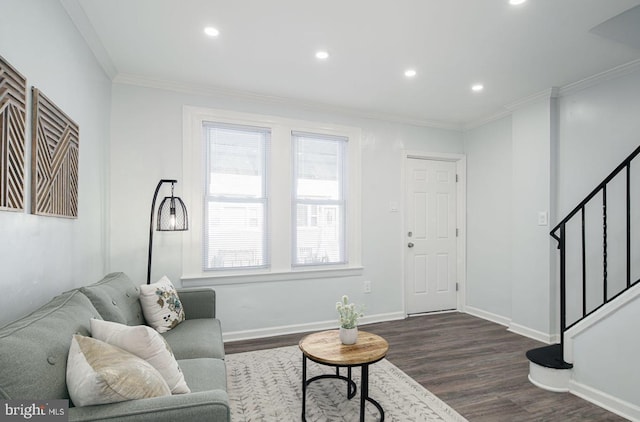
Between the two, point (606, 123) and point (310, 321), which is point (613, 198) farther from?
point (310, 321)

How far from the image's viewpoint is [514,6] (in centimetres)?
209

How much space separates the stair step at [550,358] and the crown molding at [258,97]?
288 centimetres

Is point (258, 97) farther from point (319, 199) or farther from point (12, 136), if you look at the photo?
point (12, 136)

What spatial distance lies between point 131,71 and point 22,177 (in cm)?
186

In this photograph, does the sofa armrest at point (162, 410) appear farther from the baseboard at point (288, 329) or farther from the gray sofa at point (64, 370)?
the baseboard at point (288, 329)

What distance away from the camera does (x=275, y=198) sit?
143 inches

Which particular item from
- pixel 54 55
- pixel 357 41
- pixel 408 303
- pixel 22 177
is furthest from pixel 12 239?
pixel 408 303

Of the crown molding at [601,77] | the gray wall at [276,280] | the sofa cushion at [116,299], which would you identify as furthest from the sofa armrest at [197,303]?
the crown molding at [601,77]

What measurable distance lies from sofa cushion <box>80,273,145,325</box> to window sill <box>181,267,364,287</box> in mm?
906

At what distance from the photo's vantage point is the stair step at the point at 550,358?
2.45m

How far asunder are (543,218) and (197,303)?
139 inches

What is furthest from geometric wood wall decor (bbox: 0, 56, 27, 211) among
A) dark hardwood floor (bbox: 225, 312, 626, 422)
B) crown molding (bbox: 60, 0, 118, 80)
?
dark hardwood floor (bbox: 225, 312, 626, 422)

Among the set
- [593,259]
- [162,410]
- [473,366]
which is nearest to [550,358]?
[473,366]

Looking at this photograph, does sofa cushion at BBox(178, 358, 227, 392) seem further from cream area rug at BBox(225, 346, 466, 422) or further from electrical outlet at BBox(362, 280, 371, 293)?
electrical outlet at BBox(362, 280, 371, 293)
